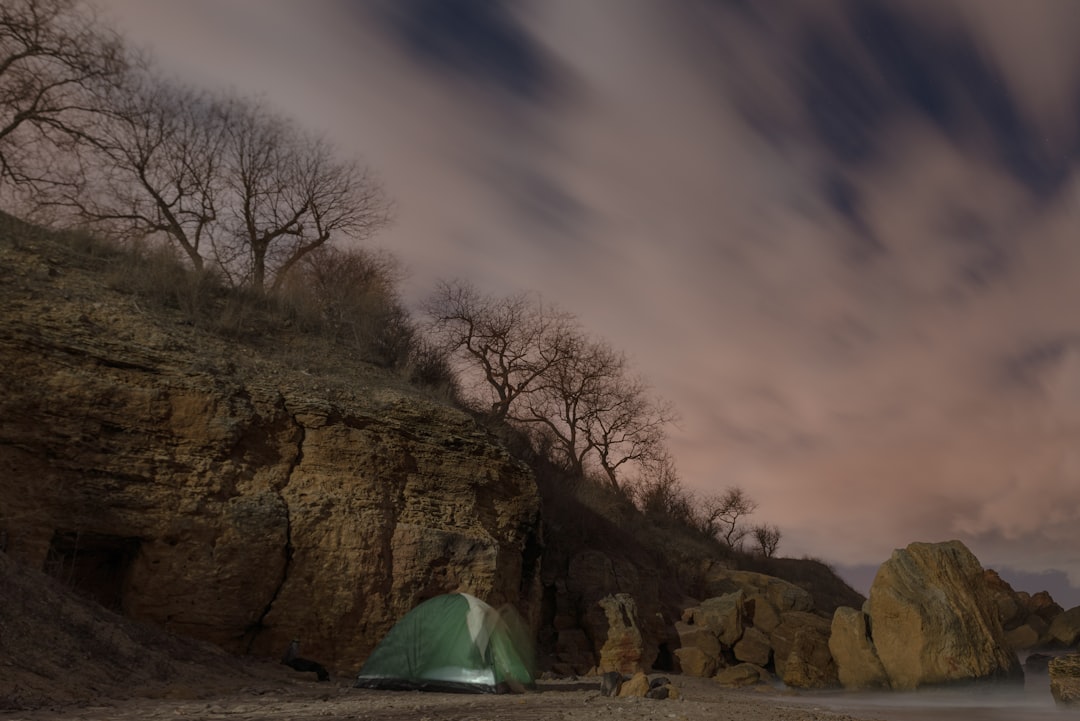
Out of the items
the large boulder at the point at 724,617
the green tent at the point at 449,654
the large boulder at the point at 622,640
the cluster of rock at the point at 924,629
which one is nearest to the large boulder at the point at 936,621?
the cluster of rock at the point at 924,629

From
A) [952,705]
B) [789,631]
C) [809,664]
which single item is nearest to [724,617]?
[789,631]

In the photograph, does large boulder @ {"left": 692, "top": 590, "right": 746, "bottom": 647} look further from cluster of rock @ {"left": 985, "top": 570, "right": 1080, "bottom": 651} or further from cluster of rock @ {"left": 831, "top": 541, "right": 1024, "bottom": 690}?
cluster of rock @ {"left": 985, "top": 570, "right": 1080, "bottom": 651}

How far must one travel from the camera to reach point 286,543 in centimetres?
1416

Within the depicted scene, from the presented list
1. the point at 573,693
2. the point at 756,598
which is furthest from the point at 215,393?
the point at 756,598

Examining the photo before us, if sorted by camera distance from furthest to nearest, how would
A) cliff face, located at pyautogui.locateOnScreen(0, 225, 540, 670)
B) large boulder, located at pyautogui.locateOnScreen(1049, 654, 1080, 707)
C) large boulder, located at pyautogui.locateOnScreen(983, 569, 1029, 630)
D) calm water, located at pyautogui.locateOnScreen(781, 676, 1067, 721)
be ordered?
large boulder, located at pyautogui.locateOnScreen(983, 569, 1029, 630) → large boulder, located at pyautogui.locateOnScreen(1049, 654, 1080, 707) → calm water, located at pyautogui.locateOnScreen(781, 676, 1067, 721) → cliff face, located at pyautogui.locateOnScreen(0, 225, 540, 670)

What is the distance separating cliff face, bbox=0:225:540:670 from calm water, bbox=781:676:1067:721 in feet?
25.8

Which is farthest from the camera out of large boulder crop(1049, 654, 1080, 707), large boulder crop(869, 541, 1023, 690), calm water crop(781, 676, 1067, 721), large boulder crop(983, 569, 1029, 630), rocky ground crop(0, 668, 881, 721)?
large boulder crop(983, 569, 1029, 630)

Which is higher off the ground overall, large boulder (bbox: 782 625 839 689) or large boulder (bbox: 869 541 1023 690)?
large boulder (bbox: 869 541 1023 690)

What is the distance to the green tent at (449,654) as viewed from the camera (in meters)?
11.9

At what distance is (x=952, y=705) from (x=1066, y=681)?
2849mm

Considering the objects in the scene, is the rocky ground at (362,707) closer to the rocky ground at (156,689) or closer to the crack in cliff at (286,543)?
the rocky ground at (156,689)

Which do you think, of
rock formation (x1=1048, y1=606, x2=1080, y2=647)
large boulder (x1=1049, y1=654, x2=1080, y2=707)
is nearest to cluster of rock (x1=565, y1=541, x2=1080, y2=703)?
large boulder (x1=1049, y1=654, x2=1080, y2=707)

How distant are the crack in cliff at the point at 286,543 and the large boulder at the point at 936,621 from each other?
1686 centimetres

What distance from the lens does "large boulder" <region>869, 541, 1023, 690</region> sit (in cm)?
2027
